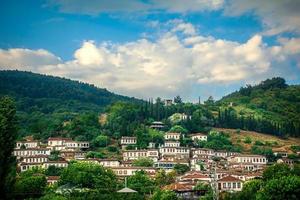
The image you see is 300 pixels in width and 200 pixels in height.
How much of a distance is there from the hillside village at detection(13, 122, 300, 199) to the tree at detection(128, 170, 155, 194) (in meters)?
4.77

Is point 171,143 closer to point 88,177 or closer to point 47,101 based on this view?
point 88,177

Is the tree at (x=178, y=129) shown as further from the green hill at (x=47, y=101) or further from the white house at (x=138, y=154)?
the green hill at (x=47, y=101)

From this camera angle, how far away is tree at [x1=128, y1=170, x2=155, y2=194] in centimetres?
4847

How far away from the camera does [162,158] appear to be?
70.4 metres

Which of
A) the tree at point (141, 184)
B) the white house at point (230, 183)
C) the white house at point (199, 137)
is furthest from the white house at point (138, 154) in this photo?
the white house at point (230, 183)

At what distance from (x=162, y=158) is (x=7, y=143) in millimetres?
39154

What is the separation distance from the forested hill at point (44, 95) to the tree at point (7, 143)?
87100mm

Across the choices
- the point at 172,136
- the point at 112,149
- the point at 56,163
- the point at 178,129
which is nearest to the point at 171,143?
the point at 172,136

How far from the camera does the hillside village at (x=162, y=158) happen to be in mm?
59072

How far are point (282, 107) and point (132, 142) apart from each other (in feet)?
159

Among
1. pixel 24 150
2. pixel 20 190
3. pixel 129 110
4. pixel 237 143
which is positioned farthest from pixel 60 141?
pixel 20 190

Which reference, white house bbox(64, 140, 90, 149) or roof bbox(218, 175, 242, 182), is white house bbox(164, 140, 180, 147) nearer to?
white house bbox(64, 140, 90, 149)

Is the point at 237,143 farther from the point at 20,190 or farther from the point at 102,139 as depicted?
the point at 20,190

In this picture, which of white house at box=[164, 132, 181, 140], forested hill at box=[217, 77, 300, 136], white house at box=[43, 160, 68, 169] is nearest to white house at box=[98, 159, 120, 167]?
white house at box=[43, 160, 68, 169]
